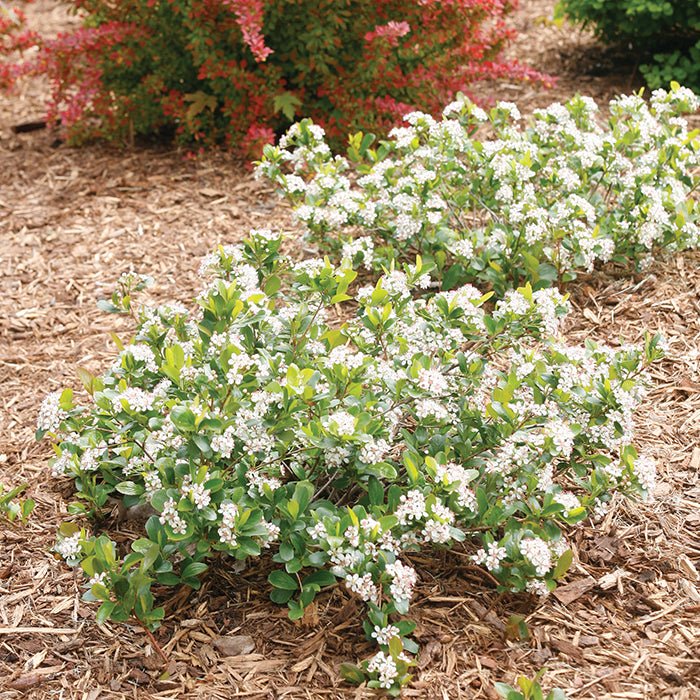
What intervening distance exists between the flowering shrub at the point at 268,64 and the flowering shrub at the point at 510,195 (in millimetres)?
985

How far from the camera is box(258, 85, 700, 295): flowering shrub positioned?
2998mm

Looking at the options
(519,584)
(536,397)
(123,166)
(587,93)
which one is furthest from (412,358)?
(587,93)

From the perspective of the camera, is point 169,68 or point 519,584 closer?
point 519,584

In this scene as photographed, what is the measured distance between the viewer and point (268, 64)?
4.29 m

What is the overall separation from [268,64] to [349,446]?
3083mm

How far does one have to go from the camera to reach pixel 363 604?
204cm

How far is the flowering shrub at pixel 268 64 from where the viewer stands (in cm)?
413

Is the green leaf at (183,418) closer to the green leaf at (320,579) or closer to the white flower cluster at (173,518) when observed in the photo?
the white flower cluster at (173,518)

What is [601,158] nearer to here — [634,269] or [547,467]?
[634,269]

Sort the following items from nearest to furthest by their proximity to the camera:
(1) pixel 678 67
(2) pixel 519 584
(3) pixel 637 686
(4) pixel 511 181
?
(3) pixel 637 686, (2) pixel 519 584, (4) pixel 511 181, (1) pixel 678 67

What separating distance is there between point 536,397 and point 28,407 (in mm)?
1960

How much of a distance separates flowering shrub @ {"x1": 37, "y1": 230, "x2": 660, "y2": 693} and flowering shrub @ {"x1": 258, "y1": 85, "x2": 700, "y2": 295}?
73 cm

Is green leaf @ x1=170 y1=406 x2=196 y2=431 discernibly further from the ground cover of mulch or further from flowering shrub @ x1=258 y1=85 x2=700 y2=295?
flowering shrub @ x1=258 y1=85 x2=700 y2=295

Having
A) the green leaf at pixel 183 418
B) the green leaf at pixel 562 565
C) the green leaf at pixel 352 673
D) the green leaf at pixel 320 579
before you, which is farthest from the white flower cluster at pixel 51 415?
the green leaf at pixel 562 565
